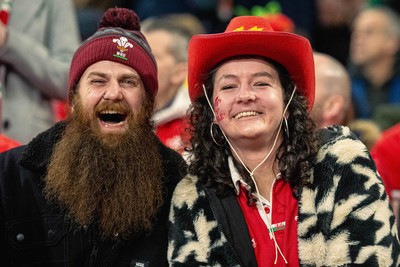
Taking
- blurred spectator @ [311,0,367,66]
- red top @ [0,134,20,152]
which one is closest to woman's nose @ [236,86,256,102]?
red top @ [0,134,20,152]

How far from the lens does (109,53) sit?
5645 millimetres

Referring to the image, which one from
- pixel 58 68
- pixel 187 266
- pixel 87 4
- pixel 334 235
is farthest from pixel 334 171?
pixel 87 4

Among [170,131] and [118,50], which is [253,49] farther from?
[170,131]

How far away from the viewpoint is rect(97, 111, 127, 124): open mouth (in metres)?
5.62

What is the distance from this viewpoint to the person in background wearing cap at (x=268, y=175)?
513 cm

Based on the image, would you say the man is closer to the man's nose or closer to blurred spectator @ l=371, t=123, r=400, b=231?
blurred spectator @ l=371, t=123, r=400, b=231

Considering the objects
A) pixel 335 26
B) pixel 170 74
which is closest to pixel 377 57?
pixel 335 26

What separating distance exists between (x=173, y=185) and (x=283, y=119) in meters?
0.68

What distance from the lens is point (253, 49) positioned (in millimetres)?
5352

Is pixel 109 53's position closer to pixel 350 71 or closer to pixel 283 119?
pixel 283 119

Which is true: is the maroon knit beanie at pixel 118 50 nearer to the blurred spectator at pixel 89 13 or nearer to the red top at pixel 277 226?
the red top at pixel 277 226

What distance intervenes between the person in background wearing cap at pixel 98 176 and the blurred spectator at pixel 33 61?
2.98 feet

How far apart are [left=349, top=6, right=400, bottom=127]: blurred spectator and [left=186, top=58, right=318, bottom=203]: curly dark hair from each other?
4.03 m

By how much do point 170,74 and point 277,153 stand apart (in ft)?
8.17
